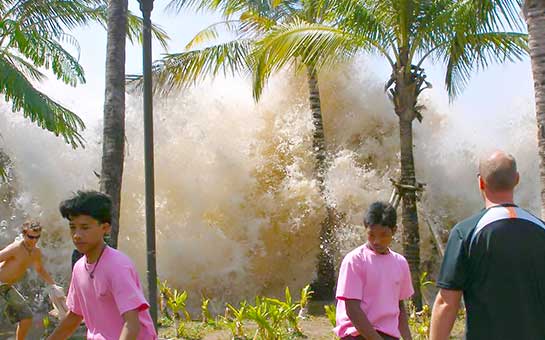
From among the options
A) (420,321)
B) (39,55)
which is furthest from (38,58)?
(420,321)

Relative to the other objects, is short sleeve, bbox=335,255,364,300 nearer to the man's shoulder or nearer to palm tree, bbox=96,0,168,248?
the man's shoulder

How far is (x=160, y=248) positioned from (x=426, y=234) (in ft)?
19.3

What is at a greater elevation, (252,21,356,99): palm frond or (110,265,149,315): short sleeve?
(252,21,356,99): palm frond

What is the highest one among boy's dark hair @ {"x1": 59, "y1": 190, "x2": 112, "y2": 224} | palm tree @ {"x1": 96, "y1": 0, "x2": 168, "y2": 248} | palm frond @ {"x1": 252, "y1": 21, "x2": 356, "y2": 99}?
palm frond @ {"x1": 252, "y1": 21, "x2": 356, "y2": 99}

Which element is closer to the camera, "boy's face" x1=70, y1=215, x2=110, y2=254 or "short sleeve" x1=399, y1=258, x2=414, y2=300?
"boy's face" x1=70, y1=215, x2=110, y2=254

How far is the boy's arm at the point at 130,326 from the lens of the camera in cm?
297

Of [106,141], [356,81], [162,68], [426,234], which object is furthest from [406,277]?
[356,81]

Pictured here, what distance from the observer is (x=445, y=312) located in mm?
2971

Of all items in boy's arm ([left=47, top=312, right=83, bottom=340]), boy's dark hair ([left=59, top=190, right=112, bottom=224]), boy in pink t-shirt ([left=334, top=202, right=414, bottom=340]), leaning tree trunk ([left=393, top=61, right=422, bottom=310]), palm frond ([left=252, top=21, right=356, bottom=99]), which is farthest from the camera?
leaning tree trunk ([left=393, top=61, right=422, bottom=310])

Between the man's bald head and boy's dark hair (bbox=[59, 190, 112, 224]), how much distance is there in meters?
1.71

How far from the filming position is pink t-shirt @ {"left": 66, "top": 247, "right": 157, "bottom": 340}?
306cm

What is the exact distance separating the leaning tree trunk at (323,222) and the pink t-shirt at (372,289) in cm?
1126

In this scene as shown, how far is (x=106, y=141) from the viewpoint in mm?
8133

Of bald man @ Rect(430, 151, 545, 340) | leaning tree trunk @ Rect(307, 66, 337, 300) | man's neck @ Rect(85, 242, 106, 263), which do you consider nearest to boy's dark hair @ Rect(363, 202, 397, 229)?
bald man @ Rect(430, 151, 545, 340)
